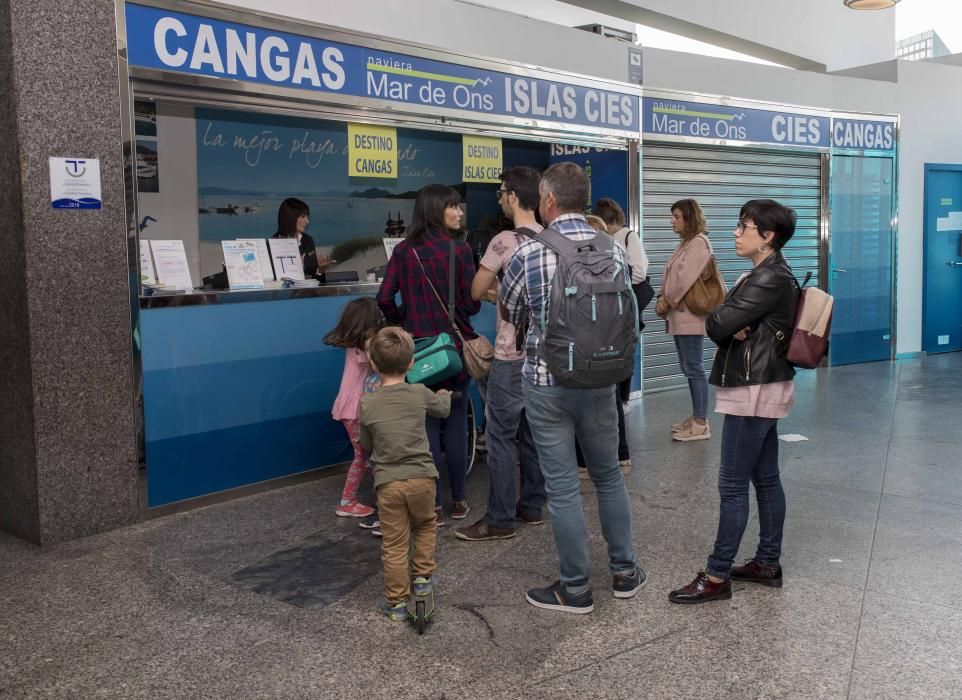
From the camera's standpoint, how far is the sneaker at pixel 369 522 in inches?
187

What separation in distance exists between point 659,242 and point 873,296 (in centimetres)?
321

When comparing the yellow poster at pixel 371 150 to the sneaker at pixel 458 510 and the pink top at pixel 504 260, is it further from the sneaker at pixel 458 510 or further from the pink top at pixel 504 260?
the sneaker at pixel 458 510

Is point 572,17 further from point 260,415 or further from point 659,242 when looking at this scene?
point 260,415

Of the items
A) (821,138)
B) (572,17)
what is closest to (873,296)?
(821,138)

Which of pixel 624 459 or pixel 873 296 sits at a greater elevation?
pixel 873 296

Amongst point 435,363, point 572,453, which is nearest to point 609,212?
point 435,363

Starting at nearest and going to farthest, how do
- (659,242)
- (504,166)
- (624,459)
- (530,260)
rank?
(530,260) < (624,459) < (504,166) < (659,242)

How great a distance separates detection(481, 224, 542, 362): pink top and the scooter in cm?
115

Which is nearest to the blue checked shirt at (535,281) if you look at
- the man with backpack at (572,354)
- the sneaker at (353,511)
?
the man with backpack at (572,354)

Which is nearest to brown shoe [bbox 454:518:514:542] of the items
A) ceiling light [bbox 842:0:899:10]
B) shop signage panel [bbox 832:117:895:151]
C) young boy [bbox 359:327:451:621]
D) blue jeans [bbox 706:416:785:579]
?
young boy [bbox 359:327:451:621]

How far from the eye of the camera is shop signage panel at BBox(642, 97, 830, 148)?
28.0ft

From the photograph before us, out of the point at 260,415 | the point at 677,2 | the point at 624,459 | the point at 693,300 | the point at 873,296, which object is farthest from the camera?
the point at 873,296

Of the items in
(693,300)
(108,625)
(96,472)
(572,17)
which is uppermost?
(572,17)

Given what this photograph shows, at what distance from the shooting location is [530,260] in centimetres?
347
